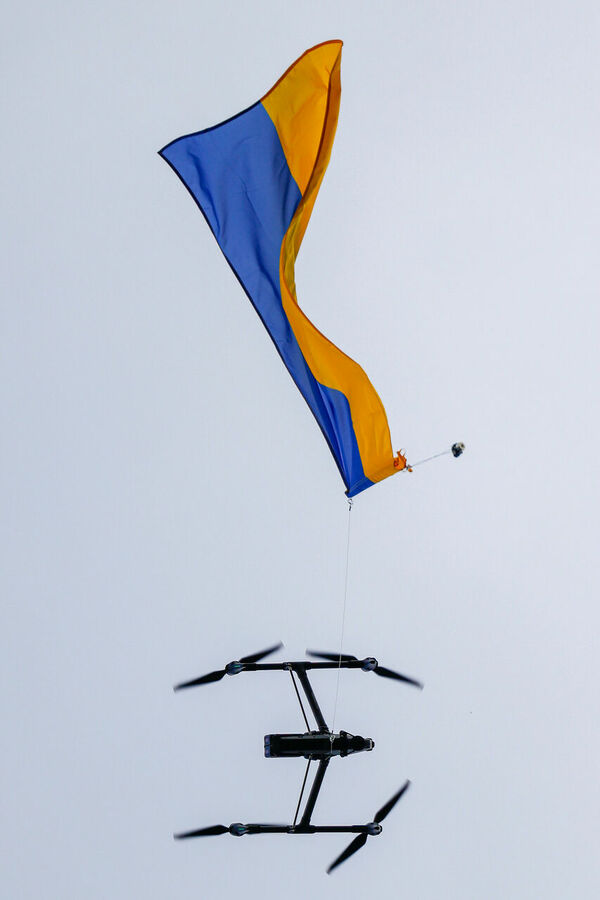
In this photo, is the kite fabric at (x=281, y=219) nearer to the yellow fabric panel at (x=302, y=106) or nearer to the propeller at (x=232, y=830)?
the yellow fabric panel at (x=302, y=106)

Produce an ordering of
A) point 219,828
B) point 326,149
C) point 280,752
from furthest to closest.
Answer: point 219,828 < point 280,752 < point 326,149

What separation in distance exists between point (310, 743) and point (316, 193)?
999 cm

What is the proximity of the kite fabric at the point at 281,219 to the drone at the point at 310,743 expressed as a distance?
487cm

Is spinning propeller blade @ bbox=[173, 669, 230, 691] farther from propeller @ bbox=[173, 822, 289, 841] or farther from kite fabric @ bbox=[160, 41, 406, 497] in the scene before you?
kite fabric @ bbox=[160, 41, 406, 497]

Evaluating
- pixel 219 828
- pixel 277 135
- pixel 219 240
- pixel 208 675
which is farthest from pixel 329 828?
pixel 277 135

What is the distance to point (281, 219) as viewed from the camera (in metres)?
21.4

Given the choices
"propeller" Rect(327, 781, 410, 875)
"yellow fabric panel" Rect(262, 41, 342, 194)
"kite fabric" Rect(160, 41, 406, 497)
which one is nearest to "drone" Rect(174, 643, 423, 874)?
"propeller" Rect(327, 781, 410, 875)

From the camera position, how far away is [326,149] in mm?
20672

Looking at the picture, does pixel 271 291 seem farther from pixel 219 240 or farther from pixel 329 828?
pixel 329 828

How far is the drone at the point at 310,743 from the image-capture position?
23594 millimetres

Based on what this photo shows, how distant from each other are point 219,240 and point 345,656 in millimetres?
8767

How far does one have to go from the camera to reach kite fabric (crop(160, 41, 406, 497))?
21156 mm

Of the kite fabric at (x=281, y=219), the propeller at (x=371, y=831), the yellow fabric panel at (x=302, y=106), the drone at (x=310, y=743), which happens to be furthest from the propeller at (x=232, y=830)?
the yellow fabric panel at (x=302, y=106)

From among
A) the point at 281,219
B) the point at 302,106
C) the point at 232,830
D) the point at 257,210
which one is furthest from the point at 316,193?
the point at 232,830
